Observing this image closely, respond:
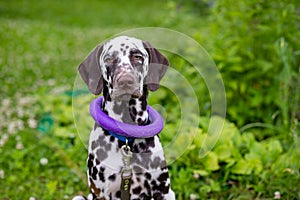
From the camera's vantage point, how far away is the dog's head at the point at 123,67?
2.43m

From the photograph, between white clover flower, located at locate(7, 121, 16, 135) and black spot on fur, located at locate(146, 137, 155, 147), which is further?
white clover flower, located at locate(7, 121, 16, 135)

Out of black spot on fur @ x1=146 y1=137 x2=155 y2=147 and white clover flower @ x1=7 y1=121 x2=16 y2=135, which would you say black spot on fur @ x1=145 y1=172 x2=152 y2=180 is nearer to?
black spot on fur @ x1=146 y1=137 x2=155 y2=147

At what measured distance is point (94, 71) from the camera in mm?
2645

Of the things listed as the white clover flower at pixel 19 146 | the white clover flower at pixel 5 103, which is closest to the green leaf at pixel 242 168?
the white clover flower at pixel 19 146

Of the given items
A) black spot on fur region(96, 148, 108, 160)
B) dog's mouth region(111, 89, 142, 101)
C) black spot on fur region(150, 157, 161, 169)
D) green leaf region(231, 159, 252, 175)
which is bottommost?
green leaf region(231, 159, 252, 175)

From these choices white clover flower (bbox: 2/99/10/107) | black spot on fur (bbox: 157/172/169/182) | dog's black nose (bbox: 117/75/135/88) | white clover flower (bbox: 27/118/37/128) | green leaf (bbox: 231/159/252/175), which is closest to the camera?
dog's black nose (bbox: 117/75/135/88)

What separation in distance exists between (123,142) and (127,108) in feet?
0.68

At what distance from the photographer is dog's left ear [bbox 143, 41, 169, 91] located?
2668 millimetres

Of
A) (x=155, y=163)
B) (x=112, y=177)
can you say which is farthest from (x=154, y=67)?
(x=112, y=177)

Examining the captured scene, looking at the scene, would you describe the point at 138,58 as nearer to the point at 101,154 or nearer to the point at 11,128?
the point at 101,154

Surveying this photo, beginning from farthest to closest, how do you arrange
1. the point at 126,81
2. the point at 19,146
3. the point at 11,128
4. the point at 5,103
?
the point at 5,103
the point at 11,128
the point at 19,146
the point at 126,81

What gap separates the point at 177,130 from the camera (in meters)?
4.54

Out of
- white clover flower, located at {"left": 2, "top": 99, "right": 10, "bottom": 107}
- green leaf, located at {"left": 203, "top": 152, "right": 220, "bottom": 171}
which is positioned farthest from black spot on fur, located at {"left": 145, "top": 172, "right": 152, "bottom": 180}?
white clover flower, located at {"left": 2, "top": 99, "right": 10, "bottom": 107}

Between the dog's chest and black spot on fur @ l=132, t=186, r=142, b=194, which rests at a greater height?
the dog's chest
